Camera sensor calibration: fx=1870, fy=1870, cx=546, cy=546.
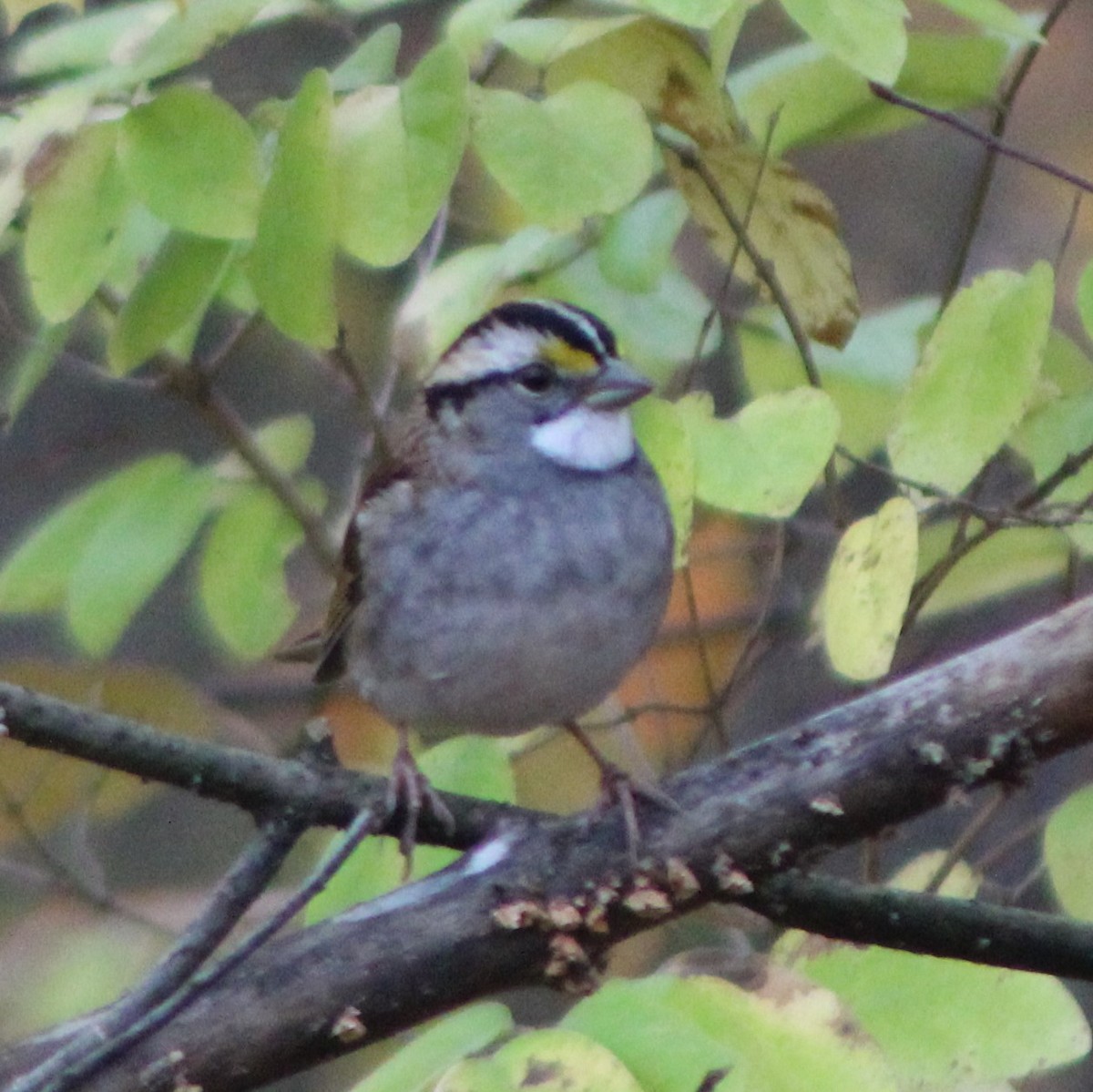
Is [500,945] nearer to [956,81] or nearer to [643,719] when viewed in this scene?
[956,81]

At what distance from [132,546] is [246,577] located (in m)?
0.18

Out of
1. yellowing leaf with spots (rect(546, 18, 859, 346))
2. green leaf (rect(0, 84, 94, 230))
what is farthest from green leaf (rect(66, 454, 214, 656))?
yellowing leaf with spots (rect(546, 18, 859, 346))

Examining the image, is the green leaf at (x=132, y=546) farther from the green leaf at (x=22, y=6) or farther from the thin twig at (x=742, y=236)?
the thin twig at (x=742, y=236)

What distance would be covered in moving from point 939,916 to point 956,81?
2.78 feet

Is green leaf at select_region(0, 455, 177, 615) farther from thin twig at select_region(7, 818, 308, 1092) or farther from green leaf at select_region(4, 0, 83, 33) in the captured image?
thin twig at select_region(7, 818, 308, 1092)

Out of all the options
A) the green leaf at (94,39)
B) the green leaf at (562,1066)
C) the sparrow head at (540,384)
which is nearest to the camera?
the green leaf at (562,1066)

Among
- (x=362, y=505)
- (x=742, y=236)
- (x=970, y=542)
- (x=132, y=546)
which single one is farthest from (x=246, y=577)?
(x=970, y=542)

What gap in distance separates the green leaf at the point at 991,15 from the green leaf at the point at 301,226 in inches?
20.7

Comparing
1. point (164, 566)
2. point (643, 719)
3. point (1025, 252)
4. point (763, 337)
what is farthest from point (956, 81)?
point (1025, 252)

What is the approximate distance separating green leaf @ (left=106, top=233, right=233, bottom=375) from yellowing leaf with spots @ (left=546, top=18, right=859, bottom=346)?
0.38 m

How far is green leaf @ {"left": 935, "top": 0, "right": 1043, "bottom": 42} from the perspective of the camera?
5.09ft

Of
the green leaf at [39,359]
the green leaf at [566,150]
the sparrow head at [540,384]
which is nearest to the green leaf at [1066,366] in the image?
the sparrow head at [540,384]

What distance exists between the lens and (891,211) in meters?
4.13

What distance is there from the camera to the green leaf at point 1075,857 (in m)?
1.70
